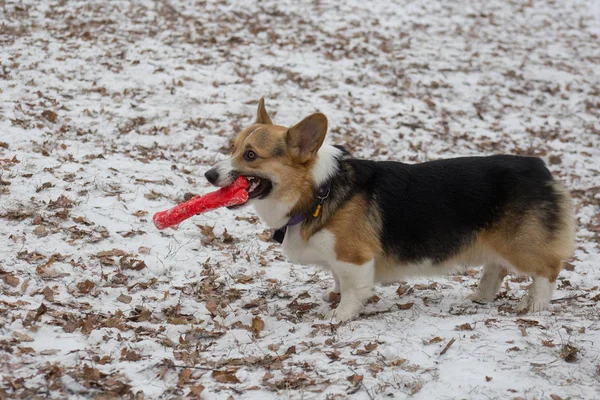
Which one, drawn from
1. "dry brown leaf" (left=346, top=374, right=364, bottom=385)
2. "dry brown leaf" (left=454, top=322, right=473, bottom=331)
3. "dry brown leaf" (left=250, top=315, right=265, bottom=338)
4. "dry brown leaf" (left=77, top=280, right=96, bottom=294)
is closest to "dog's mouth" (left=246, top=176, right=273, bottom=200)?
"dry brown leaf" (left=250, top=315, right=265, bottom=338)

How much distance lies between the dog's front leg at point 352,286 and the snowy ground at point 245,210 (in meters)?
0.16

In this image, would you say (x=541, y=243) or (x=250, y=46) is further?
(x=250, y=46)

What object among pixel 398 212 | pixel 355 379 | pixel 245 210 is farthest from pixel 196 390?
pixel 245 210

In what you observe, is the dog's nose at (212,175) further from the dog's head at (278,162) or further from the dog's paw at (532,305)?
the dog's paw at (532,305)

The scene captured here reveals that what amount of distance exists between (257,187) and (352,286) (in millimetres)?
1261

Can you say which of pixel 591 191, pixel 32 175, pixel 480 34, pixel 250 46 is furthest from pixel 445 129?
pixel 32 175

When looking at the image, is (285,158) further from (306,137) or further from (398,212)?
(398,212)

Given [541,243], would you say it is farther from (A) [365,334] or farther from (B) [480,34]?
(B) [480,34]

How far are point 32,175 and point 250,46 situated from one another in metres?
8.09

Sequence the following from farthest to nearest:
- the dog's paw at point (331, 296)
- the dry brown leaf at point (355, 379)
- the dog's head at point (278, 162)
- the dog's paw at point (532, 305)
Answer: the dog's paw at point (331, 296)
the dog's paw at point (532, 305)
the dog's head at point (278, 162)
the dry brown leaf at point (355, 379)

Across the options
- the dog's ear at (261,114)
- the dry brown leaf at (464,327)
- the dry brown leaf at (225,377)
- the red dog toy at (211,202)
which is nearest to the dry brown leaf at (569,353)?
the dry brown leaf at (464,327)

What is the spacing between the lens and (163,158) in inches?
357

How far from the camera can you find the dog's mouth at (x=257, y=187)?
16.9 ft

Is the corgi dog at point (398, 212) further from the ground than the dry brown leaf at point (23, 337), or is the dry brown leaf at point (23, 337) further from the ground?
the corgi dog at point (398, 212)
